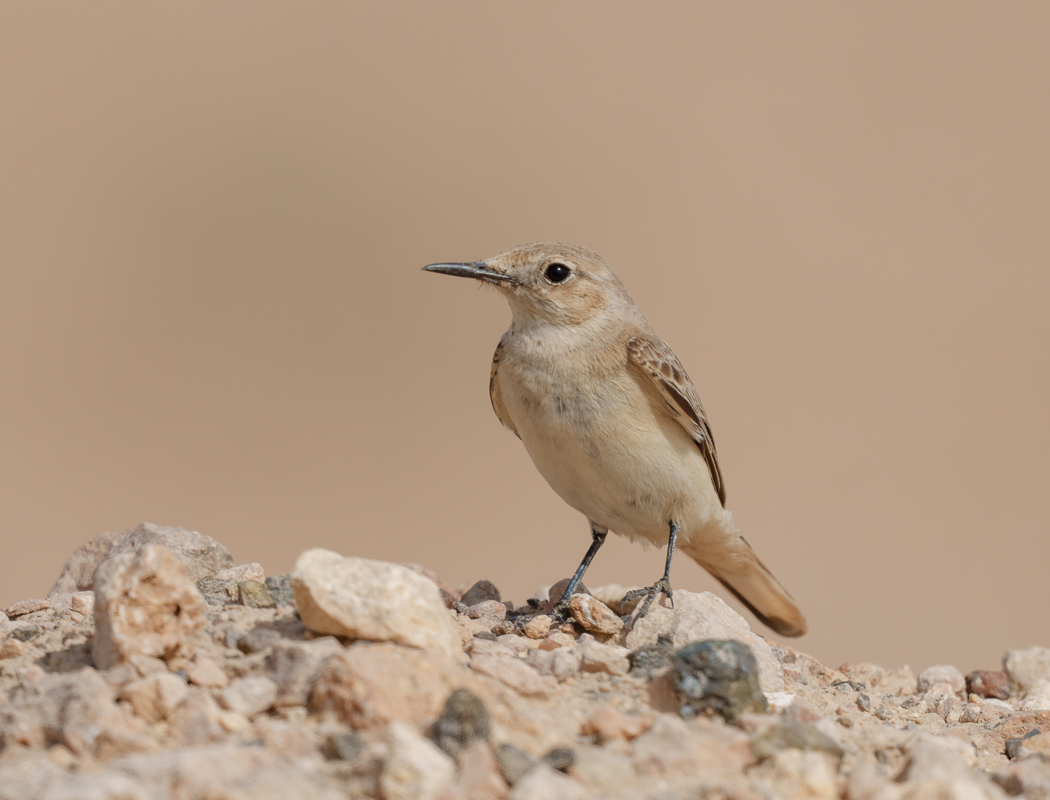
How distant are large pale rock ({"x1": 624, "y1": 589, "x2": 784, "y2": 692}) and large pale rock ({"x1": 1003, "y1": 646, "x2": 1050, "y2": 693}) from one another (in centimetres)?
230

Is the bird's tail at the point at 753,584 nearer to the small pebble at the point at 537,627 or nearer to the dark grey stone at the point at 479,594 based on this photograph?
the dark grey stone at the point at 479,594

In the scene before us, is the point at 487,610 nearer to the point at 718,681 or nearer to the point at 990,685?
the point at 718,681

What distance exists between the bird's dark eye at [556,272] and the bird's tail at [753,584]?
2.38 m

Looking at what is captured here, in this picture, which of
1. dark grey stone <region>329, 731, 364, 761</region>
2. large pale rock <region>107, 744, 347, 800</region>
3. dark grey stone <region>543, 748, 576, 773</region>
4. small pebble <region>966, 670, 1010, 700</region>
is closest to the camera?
large pale rock <region>107, 744, 347, 800</region>

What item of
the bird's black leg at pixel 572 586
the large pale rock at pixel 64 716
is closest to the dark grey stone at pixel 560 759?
the large pale rock at pixel 64 716

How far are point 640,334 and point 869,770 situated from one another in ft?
12.2

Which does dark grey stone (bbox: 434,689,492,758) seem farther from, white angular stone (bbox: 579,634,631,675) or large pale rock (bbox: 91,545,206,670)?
large pale rock (bbox: 91,545,206,670)

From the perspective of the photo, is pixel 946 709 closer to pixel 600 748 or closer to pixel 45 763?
pixel 600 748

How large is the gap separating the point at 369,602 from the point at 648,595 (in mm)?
2315

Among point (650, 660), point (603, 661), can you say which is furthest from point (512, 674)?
point (650, 660)

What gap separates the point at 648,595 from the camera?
5.48 metres

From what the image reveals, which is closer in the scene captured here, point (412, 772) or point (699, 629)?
point (412, 772)

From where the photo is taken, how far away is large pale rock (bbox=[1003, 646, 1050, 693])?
6.18m

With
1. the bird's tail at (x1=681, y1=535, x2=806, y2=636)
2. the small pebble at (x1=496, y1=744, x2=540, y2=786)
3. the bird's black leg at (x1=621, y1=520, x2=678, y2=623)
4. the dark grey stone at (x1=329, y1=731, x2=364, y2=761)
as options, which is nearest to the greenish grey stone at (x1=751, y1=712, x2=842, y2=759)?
the small pebble at (x1=496, y1=744, x2=540, y2=786)
